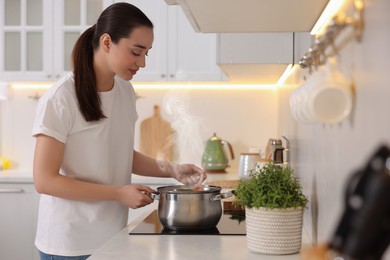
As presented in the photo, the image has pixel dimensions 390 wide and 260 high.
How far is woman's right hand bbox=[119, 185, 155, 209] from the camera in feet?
6.05

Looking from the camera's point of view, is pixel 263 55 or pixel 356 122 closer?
pixel 356 122

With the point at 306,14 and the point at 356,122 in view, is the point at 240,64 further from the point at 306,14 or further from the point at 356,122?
the point at 356,122

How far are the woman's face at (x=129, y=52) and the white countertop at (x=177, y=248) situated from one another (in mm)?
538

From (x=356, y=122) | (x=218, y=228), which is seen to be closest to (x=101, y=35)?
(x=218, y=228)

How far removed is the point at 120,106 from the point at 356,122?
1.20 metres

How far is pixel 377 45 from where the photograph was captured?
34.9 inches


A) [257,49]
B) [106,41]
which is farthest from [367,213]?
[257,49]

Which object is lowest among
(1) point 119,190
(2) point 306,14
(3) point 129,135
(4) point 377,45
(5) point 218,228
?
(5) point 218,228

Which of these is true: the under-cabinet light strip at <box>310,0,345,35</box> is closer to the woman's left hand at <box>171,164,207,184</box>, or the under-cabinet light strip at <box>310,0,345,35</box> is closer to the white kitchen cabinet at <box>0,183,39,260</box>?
the woman's left hand at <box>171,164,207,184</box>

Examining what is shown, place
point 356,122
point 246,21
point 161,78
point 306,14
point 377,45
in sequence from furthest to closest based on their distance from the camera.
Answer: point 161,78, point 246,21, point 306,14, point 356,122, point 377,45

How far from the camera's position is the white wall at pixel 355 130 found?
2.80 ft

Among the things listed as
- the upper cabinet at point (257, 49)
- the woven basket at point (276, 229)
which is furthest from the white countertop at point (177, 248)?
the upper cabinet at point (257, 49)

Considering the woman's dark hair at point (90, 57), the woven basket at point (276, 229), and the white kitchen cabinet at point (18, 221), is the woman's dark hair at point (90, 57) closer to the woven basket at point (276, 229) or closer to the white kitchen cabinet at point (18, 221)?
the woven basket at point (276, 229)

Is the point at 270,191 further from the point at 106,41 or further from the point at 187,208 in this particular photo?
the point at 106,41
